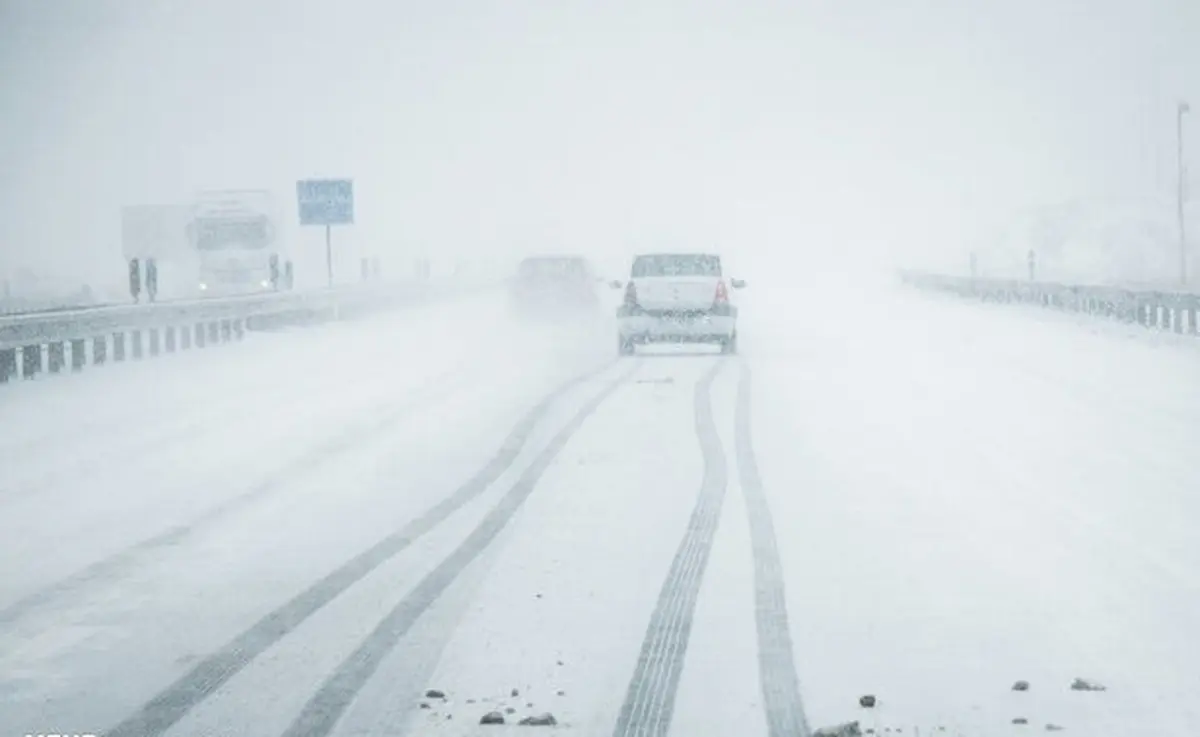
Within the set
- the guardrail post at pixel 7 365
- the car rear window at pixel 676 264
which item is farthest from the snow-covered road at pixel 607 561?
the car rear window at pixel 676 264

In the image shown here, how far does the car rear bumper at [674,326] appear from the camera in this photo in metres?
26.8

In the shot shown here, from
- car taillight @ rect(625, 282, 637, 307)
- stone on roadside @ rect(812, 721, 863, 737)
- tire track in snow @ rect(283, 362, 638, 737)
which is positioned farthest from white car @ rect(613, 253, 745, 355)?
stone on roadside @ rect(812, 721, 863, 737)

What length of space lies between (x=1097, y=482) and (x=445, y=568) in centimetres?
555

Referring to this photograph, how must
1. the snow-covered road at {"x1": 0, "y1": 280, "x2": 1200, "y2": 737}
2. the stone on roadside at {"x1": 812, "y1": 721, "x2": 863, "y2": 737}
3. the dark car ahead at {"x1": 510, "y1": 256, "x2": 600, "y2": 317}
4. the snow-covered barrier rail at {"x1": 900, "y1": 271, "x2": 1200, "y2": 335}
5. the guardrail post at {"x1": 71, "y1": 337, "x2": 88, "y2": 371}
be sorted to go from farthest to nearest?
the dark car ahead at {"x1": 510, "y1": 256, "x2": 600, "y2": 317}, the snow-covered barrier rail at {"x1": 900, "y1": 271, "x2": 1200, "y2": 335}, the guardrail post at {"x1": 71, "y1": 337, "x2": 88, "y2": 371}, the snow-covered road at {"x1": 0, "y1": 280, "x2": 1200, "y2": 737}, the stone on roadside at {"x1": 812, "y1": 721, "x2": 863, "y2": 737}

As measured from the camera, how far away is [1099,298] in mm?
36594

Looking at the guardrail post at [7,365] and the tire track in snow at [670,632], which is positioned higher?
the guardrail post at [7,365]

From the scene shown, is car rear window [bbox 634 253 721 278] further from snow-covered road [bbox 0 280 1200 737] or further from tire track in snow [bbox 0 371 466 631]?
tire track in snow [bbox 0 371 466 631]

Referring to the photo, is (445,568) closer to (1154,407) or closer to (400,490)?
(400,490)

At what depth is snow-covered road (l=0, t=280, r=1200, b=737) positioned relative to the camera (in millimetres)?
6805

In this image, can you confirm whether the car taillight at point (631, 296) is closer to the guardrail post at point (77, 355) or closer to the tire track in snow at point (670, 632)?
the guardrail post at point (77, 355)

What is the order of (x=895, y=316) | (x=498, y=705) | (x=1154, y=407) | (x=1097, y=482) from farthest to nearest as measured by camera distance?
(x=895, y=316), (x=1154, y=407), (x=1097, y=482), (x=498, y=705)

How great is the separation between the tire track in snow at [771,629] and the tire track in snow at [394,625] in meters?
1.62

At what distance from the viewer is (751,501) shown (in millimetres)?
11898

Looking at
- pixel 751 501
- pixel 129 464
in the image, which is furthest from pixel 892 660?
pixel 129 464
